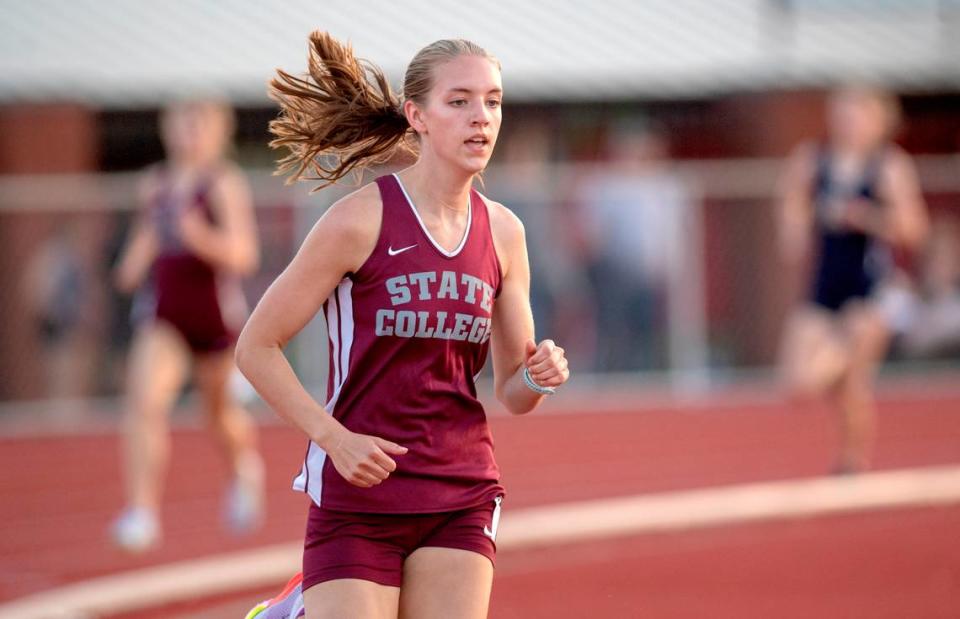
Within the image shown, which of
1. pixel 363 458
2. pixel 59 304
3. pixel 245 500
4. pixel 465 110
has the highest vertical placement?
pixel 59 304

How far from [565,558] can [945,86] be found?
13.4m

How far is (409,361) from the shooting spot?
4.22 meters

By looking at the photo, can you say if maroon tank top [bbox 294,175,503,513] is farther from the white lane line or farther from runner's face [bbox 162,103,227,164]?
runner's face [bbox 162,103,227,164]

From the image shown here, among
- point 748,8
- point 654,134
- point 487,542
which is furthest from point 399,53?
point 487,542

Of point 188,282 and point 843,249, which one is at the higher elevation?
point 843,249

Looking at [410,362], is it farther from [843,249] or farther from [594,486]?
[594,486]

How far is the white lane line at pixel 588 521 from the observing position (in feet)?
23.6

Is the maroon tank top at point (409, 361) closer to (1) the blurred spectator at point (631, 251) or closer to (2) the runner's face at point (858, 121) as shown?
(2) the runner's face at point (858, 121)

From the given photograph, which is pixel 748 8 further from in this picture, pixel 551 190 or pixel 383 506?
pixel 383 506

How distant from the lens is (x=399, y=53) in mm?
18812

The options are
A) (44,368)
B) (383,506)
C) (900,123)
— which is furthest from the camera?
(900,123)

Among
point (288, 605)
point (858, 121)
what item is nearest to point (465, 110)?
point (288, 605)

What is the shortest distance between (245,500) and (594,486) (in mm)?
3131

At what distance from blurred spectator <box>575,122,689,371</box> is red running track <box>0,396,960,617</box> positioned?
3.07ft
